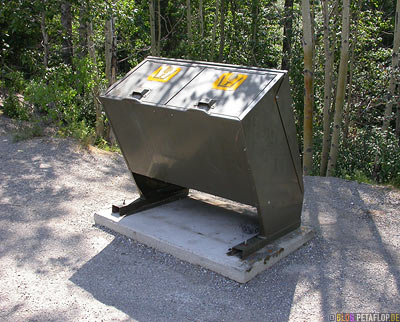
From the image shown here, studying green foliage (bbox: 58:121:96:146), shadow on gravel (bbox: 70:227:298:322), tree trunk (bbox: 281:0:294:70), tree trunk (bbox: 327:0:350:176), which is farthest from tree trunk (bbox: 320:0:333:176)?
shadow on gravel (bbox: 70:227:298:322)

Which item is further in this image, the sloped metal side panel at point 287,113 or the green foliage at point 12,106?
the green foliage at point 12,106

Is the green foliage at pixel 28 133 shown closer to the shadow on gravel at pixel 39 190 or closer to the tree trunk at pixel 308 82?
the shadow on gravel at pixel 39 190

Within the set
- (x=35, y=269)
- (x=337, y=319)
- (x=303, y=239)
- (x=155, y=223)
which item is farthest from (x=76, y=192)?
(x=337, y=319)

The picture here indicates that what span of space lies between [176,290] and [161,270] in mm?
366

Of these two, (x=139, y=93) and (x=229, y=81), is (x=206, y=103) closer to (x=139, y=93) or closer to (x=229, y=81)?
(x=229, y=81)

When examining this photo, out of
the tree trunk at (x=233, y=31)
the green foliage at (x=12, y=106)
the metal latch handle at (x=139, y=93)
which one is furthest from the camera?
the tree trunk at (x=233, y=31)

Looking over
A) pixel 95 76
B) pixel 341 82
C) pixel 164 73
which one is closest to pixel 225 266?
pixel 164 73

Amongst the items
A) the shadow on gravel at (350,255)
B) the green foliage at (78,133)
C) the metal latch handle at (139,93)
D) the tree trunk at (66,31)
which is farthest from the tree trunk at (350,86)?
the metal latch handle at (139,93)

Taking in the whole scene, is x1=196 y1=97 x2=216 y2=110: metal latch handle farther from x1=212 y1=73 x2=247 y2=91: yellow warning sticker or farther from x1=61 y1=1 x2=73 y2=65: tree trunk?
x1=61 y1=1 x2=73 y2=65: tree trunk

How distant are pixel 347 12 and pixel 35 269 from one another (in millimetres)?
5782

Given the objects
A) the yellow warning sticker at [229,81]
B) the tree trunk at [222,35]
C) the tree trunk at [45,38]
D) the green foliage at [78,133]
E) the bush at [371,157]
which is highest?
the yellow warning sticker at [229,81]

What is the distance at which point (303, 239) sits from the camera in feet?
16.1

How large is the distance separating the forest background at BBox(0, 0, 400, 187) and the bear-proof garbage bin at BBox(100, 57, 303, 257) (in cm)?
329

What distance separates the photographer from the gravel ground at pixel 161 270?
382 centimetres
